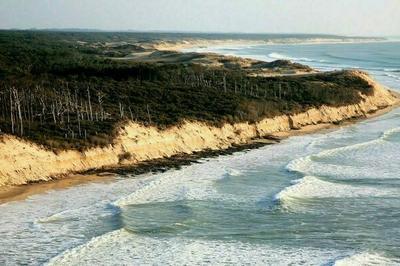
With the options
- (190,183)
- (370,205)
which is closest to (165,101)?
(190,183)

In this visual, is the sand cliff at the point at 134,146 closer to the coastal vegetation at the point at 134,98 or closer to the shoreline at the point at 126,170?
the shoreline at the point at 126,170

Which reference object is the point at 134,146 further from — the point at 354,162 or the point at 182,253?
the point at 182,253

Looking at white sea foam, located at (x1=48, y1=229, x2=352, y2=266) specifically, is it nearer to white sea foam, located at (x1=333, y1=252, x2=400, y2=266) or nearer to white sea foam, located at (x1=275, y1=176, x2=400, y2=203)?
white sea foam, located at (x1=333, y1=252, x2=400, y2=266)

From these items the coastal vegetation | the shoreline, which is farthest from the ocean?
the coastal vegetation

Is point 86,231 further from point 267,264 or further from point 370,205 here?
point 370,205

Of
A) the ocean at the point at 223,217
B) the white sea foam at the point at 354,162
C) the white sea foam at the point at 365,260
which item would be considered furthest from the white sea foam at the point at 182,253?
the white sea foam at the point at 354,162

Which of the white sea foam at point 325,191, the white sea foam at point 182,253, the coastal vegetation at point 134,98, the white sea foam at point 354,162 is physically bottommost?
the white sea foam at point 354,162
